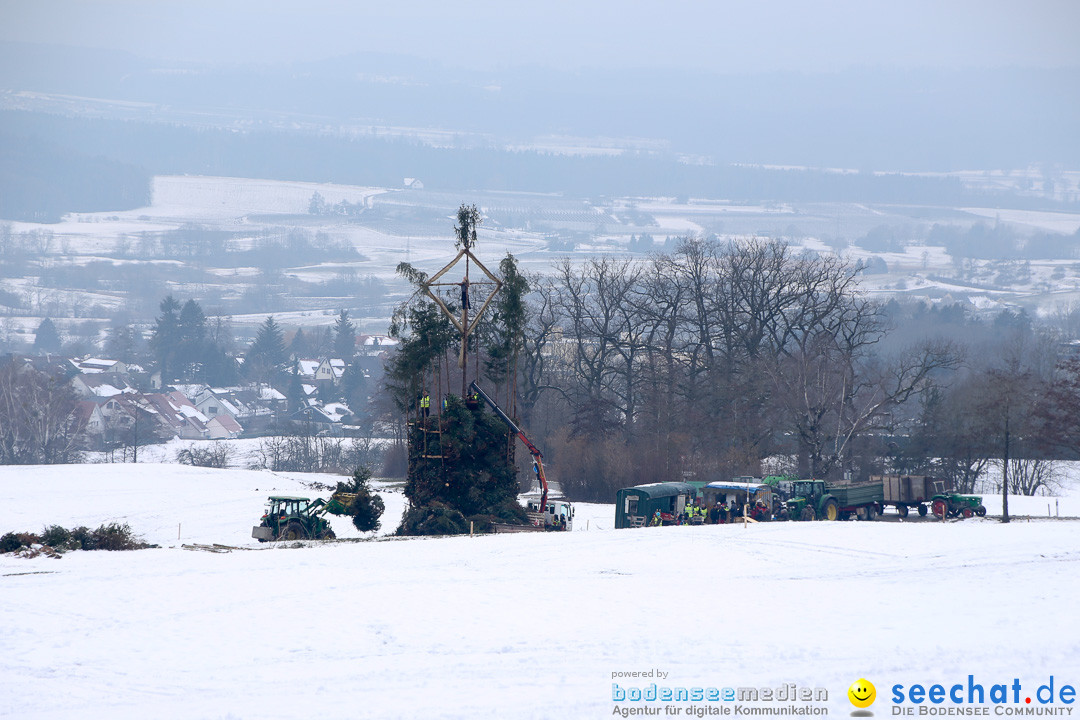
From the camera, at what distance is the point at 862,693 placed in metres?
17.5

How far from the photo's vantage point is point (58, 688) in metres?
18.5

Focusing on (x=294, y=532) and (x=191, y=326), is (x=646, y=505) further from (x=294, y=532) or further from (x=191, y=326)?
(x=191, y=326)

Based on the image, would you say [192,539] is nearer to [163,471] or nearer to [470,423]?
[470,423]

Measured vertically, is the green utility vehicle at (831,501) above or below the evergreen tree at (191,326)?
below

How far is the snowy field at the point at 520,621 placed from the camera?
18.2 m

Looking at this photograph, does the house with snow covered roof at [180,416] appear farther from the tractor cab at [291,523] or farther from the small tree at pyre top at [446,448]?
the tractor cab at [291,523]

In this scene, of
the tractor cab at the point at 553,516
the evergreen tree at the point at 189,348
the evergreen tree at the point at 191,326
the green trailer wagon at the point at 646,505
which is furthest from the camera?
the evergreen tree at the point at 191,326

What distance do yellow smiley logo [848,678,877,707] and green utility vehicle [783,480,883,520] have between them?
2411cm

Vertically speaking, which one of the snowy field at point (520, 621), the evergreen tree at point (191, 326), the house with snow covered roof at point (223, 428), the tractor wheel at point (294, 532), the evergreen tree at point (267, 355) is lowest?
the house with snow covered roof at point (223, 428)

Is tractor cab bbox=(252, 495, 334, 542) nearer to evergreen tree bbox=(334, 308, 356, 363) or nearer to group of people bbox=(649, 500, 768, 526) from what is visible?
group of people bbox=(649, 500, 768, 526)

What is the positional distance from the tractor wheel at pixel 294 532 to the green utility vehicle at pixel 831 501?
684 inches

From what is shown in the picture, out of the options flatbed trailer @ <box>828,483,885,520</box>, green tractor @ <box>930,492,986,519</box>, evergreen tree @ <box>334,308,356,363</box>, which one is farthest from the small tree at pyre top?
evergreen tree @ <box>334,308,356,363</box>

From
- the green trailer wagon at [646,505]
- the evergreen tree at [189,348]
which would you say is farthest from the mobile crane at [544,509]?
the evergreen tree at [189,348]

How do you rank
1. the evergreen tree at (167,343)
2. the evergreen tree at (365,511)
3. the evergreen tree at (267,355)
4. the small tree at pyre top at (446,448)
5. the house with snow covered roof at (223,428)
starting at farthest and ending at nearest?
the evergreen tree at (267,355), the evergreen tree at (167,343), the house with snow covered roof at (223,428), the evergreen tree at (365,511), the small tree at pyre top at (446,448)
